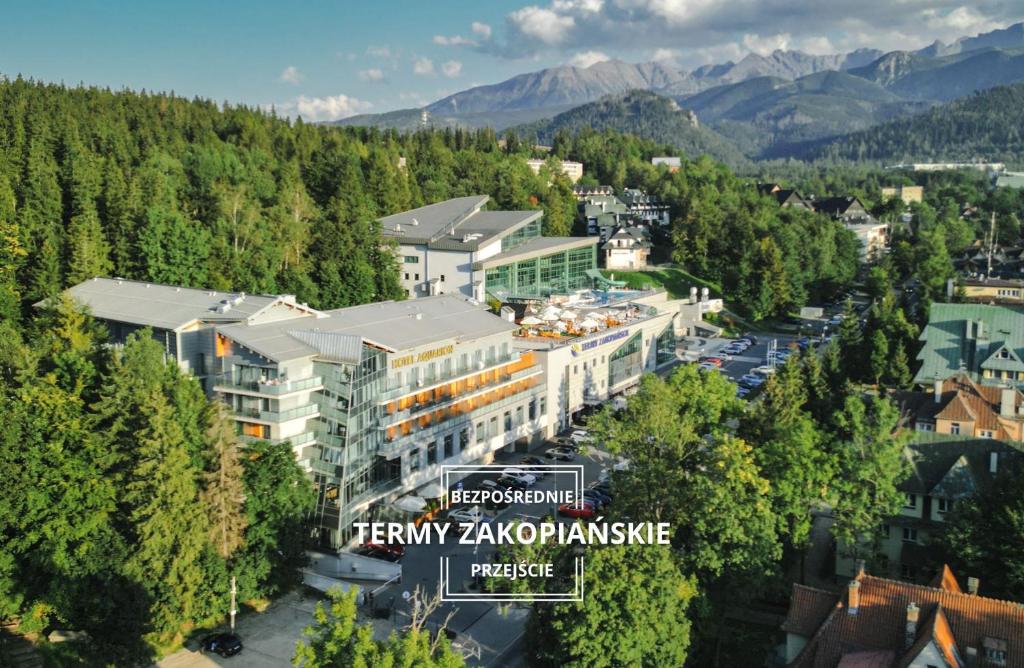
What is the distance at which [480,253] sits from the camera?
66312 millimetres

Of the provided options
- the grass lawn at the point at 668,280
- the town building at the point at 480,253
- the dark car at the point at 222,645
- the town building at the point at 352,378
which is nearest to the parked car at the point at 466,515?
the town building at the point at 352,378

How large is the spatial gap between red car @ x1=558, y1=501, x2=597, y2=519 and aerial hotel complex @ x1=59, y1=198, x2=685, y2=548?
18.5 ft

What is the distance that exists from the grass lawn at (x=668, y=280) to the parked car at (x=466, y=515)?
5080 cm

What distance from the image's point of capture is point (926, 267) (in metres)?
80.1

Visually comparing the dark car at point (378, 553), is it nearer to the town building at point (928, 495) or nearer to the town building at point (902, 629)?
the town building at point (902, 629)

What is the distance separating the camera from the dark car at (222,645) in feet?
88.6

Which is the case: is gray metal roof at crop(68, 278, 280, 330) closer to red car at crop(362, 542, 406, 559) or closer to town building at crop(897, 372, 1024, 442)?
red car at crop(362, 542, 406, 559)

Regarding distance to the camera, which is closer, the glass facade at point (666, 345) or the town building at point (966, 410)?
the town building at point (966, 410)

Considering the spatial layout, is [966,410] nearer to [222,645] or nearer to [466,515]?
[466,515]

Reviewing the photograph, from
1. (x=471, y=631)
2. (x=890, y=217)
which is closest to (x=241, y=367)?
(x=471, y=631)

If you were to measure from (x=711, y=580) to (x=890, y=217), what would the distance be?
110m

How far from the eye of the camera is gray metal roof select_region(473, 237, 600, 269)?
66.9 m

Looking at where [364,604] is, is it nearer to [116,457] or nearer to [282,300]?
[116,457]

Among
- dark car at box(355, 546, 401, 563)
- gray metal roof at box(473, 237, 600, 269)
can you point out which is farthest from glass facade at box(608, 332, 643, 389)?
dark car at box(355, 546, 401, 563)
